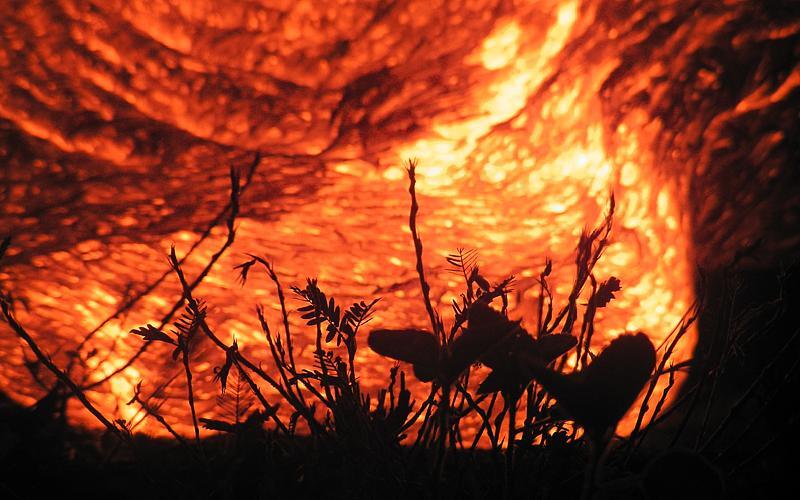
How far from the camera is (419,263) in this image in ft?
1.80

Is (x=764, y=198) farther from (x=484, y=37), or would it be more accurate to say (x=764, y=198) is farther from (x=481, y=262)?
(x=484, y=37)

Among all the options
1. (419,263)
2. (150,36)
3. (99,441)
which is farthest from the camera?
(99,441)

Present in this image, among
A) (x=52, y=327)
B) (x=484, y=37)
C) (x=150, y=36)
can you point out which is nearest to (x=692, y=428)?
(x=484, y=37)

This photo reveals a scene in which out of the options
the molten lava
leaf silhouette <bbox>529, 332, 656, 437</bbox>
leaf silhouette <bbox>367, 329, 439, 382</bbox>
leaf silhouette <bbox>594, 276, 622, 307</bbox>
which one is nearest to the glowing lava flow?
the molten lava

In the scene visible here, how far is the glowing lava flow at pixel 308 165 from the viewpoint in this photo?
32.3 inches

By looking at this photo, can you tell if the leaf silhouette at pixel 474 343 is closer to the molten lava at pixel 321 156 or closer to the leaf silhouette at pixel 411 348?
the leaf silhouette at pixel 411 348

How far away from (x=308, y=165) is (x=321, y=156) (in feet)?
0.12

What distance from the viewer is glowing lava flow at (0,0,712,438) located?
0.82 metres

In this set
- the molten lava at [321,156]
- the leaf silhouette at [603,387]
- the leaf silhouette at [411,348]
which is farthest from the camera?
the molten lava at [321,156]

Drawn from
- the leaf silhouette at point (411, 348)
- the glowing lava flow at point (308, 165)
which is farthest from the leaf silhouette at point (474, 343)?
the glowing lava flow at point (308, 165)

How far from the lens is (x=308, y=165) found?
3.23 feet

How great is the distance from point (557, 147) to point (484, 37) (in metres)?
0.28

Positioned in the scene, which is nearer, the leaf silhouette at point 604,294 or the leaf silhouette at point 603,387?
the leaf silhouette at point 603,387

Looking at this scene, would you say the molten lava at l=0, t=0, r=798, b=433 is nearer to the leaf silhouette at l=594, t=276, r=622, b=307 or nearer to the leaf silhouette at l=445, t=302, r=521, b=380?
the leaf silhouette at l=594, t=276, r=622, b=307
